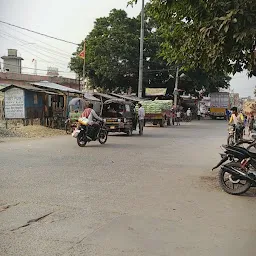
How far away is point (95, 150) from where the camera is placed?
41.5ft

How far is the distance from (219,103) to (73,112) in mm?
32806

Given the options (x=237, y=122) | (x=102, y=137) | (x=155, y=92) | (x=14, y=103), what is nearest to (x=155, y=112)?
(x=14, y=103)

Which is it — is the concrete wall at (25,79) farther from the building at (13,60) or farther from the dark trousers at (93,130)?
the dark trousers at (93,130)

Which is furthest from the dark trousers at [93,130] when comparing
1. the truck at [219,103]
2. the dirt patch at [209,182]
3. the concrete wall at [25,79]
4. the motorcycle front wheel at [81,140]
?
the truck at [219,103]

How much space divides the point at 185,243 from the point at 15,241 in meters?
1.90

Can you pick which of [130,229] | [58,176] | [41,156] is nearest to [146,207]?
[130,229]

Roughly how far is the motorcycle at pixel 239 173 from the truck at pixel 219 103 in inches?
1680

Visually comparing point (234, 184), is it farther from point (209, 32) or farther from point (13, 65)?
point (13, 65)

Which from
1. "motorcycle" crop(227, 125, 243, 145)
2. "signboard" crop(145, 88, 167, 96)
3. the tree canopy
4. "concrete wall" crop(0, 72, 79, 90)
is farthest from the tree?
"signboard" crop(145, 88, 167, 96)

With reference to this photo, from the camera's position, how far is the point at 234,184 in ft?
23.2

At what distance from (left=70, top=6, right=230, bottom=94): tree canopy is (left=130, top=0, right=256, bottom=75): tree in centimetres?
2859

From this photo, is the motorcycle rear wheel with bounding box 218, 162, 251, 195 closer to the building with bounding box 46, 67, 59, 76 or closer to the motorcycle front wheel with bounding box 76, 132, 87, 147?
the motorcycle front wheel with bounding box 76, 132, 87, 147

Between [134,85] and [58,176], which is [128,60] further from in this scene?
[58,176]

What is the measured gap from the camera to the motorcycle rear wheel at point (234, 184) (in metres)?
6.84
